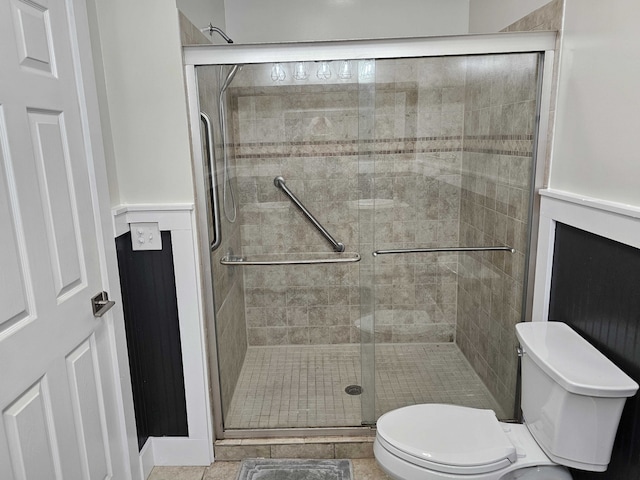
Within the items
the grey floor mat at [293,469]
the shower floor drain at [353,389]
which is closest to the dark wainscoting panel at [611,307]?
the grey floor mat at [293,469]

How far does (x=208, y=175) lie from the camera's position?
6.84ft

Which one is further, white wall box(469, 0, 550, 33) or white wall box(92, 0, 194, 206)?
white wall box(469, 0, 550, 33)

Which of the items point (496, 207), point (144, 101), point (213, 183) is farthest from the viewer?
point (496, 207)

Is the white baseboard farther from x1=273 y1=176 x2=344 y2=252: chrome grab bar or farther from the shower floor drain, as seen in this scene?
x1=273 y1=176 x2=344 y2=252: chrome grab bar

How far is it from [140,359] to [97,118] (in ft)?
3.48

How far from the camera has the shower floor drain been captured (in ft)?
8.22

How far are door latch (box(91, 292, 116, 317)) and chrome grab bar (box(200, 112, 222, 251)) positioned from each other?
0.56 metres

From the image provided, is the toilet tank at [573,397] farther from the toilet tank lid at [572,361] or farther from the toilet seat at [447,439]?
the toilet seat at [447,439]

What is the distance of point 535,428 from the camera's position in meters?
1.59

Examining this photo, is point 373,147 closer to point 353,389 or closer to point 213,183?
point 213,183

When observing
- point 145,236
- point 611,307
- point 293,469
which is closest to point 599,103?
point 611,307

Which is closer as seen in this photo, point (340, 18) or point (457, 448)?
point (457, 448)

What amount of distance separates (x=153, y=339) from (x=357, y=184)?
1.26 meters

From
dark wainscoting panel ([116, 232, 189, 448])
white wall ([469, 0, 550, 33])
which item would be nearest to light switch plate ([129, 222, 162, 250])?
dark wainscoting panel ([116, 232, 189, 448])
